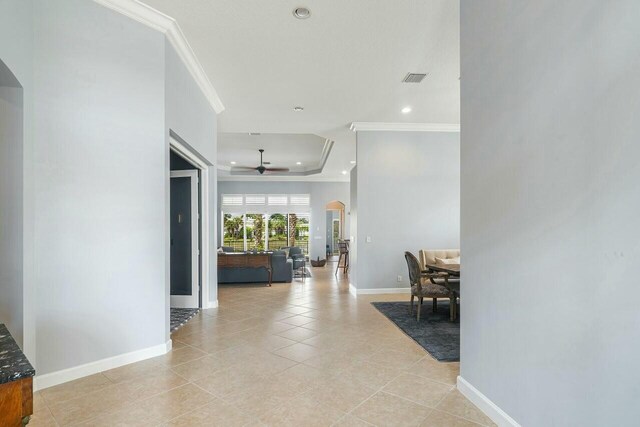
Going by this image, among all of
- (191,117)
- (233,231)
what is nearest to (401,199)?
(191,117)

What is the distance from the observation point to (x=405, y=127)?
6723mm

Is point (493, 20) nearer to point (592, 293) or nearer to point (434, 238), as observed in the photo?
point (592, 293)

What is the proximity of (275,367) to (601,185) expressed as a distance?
2.86 meters

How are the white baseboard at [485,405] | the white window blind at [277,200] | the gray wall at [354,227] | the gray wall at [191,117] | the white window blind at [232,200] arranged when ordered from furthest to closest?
the white window blind at [277,200]
the white window blind at [232,200]
the gray wall at [354,227]
the gray wall at [191,117]
the white baseboard at [485,405]

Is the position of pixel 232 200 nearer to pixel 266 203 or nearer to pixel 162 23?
pixel 266 203

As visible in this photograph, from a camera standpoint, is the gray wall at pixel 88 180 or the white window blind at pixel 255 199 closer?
the gray wall at pixel 88 180

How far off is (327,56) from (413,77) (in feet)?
4.29

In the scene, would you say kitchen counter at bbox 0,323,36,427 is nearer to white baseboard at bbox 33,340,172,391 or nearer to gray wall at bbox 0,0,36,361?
gray wall at bbox 0,0,36,361

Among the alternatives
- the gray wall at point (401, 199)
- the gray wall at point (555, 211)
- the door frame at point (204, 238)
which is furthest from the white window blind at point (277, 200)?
the gray wall at point (555, 211)

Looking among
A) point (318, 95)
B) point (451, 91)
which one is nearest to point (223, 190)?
point (318, 95)

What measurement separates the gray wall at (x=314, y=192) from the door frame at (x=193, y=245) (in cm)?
741

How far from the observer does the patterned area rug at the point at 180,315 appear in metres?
4.48

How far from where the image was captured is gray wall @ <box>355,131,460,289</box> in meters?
6.68

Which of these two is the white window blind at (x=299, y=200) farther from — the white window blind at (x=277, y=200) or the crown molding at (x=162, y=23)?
the crown molding at (x=162, y=23)
